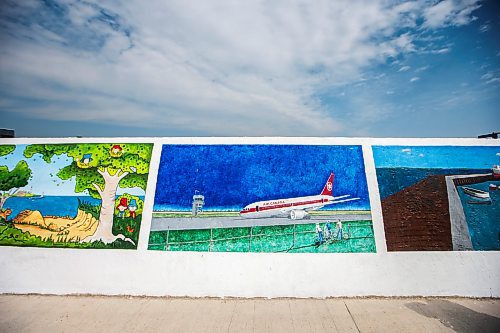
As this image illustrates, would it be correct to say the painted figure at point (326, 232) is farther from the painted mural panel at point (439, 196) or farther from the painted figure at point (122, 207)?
the painted figure at point (122, 207)

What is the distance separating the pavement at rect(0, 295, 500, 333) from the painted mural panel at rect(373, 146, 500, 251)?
4.82 ft

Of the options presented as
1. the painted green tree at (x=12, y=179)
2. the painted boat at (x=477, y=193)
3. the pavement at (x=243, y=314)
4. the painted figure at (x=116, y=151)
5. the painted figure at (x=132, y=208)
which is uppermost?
the painted figure at (x=116, y=151)

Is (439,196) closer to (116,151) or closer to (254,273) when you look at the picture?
(254,273)

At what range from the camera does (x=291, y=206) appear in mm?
8508

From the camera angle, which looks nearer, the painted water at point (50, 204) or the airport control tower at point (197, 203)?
the airport control tower at point (197, 203)

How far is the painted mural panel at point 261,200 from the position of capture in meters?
8.20

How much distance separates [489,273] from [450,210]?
172 cm

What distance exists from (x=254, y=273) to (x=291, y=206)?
2.00 m

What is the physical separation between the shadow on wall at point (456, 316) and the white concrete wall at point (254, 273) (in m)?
0.47

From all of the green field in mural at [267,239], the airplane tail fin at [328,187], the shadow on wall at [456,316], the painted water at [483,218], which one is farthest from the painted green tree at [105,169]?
the painted water at [483,218]

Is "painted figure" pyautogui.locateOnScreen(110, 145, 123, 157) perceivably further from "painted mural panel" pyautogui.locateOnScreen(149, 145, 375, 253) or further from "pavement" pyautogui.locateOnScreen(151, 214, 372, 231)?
A: "pavement" pyautogui.locateOnScreen(151, 214, 372, 231)

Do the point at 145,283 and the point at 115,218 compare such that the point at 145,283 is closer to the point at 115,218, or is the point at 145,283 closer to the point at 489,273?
the point at 115,218

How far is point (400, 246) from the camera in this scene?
316 inches

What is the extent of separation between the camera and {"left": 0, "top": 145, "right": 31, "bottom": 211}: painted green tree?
30.1 ft
